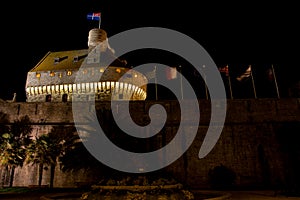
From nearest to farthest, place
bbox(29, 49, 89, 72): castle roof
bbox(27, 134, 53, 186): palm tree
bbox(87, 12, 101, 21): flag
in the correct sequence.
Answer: bbox(27, 134, 53, 186): palm tree, bbox(87, 12, 101, 21): flag, bbox(29, 49, 89, 72): castle roof

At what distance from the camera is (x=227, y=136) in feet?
59.5

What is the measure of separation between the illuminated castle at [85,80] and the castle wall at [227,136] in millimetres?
4953

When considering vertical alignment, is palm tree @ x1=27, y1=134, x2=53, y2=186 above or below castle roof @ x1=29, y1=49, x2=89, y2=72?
below

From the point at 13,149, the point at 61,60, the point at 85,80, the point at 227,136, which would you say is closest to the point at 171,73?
the point at 227,136

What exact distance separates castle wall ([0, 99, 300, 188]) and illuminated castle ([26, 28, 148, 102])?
4.95 metres

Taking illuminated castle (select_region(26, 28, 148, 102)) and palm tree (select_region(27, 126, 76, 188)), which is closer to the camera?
palm tree (select_region(27, 126, 76, 188))

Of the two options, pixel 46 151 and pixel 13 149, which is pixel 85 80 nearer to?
pixel 46 151

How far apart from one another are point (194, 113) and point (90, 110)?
7334 millimetres

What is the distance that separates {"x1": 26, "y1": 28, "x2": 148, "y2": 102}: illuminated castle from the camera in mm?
23547

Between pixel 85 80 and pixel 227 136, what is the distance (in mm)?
13091

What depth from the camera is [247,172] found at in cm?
1720

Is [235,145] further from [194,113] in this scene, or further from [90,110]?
[90,110]

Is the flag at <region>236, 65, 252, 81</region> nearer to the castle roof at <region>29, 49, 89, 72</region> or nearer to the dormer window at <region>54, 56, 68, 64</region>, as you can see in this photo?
the castle roof at <region>29, 49, 89, 72</region>

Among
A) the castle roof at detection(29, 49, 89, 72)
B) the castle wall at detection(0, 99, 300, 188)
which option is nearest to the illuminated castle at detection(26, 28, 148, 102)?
the castle roof at detection(29, 49, 89, 72)
